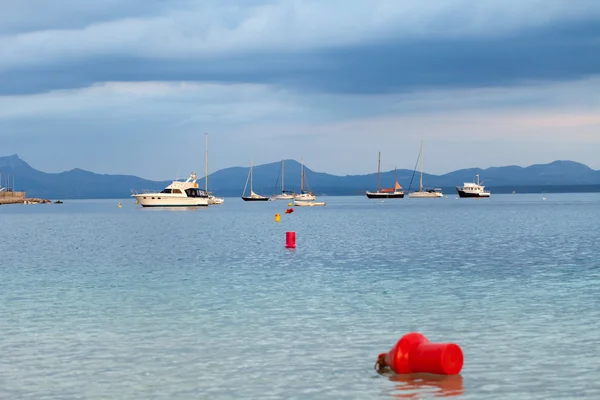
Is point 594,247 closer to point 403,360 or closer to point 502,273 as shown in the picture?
point 502,273

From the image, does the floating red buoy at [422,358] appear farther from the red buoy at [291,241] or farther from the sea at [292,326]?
the red buoy at [291,241]

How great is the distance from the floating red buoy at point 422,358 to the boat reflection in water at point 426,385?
0.45 ft

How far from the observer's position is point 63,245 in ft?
246

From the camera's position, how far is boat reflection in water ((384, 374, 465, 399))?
17.1m

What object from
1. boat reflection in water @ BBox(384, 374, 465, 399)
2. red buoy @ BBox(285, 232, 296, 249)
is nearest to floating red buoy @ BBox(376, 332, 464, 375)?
boat reflection in water @ BBox(384, 374, 465, 399)

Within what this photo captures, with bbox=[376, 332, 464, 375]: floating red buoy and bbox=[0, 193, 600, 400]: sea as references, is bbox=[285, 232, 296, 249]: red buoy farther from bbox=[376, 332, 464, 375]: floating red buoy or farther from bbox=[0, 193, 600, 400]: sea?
bbox=[376, 332, 464, 375]: floating red buoy

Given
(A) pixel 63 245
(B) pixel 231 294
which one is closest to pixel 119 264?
(B) pixel 231 294

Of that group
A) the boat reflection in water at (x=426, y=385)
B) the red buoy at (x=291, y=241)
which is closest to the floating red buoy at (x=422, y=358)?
the boat reflection in water at (x=426, y=385)

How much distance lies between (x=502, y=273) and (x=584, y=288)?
26.0 ft

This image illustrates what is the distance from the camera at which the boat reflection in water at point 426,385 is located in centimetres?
1708

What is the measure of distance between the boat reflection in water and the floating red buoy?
138 millimetres

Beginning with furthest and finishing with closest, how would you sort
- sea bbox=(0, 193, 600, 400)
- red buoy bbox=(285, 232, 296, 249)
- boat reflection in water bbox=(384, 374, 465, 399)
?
red buoy bbox=(285, 232, 296, 249) < sea bbox=(0, 193, 600, 400) < boat reflection in water bbox=(384, 374, 465, 399)

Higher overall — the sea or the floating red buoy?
the floating red buoy

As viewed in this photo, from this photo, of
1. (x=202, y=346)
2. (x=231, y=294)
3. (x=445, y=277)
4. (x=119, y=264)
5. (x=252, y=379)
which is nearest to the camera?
(x=252, y=379)
